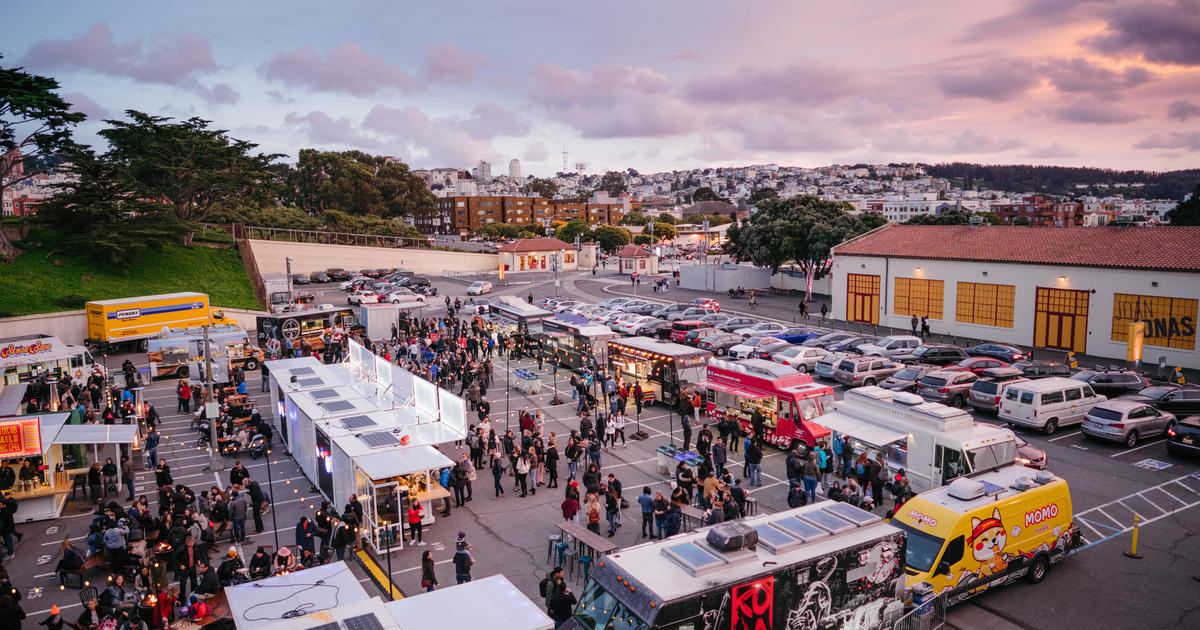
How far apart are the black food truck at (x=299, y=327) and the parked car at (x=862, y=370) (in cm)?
2654

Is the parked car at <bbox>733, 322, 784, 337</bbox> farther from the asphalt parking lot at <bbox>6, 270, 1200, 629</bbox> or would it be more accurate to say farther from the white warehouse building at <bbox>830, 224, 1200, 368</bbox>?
the asphalt parking lot at <bbox>6, 270, 1200, 629</bbox>

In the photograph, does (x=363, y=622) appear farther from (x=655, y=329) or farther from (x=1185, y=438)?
(x=655, y=329)

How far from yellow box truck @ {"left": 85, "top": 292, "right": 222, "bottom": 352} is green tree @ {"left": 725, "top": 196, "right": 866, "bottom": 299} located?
39.5 meters

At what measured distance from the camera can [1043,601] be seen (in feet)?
40.8

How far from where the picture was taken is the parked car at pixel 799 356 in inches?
1260

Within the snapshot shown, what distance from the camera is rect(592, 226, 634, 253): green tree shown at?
114 m

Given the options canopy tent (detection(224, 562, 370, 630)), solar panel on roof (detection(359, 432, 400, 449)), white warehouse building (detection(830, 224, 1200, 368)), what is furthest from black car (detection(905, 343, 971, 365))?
canopy tent (detection(224, 562, 370, 630))

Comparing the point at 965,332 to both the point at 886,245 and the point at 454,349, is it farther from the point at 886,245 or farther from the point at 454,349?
the point at 454,349

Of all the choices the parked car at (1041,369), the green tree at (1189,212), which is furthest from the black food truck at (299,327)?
the green tree at (1189,212)

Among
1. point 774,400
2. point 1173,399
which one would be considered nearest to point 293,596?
point 774,400

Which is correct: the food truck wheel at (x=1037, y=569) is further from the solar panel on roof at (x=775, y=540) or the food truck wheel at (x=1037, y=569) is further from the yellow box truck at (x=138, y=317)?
the yellow box truck at (x=138, y=317)

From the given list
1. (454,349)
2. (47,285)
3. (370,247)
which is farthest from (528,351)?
(370,247)

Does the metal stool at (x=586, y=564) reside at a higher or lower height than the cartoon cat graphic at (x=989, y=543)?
lower

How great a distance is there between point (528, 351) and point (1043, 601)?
26.9 metres
